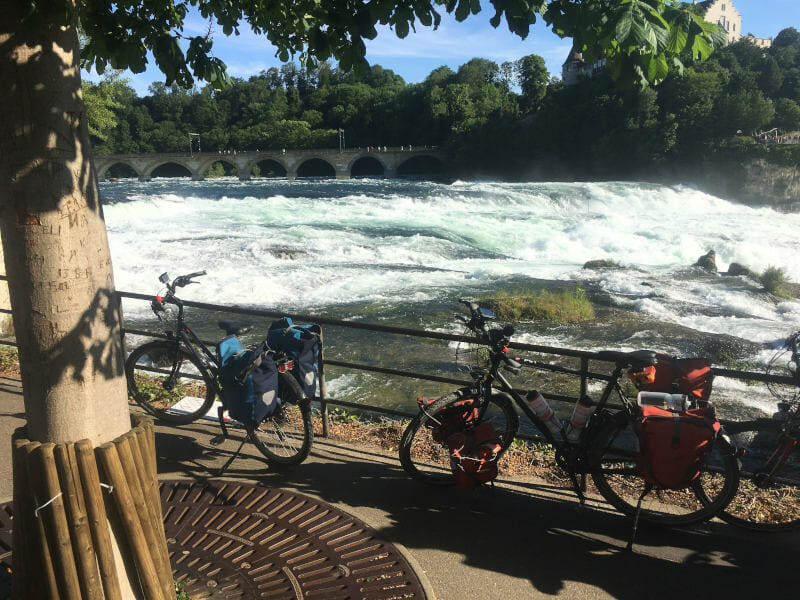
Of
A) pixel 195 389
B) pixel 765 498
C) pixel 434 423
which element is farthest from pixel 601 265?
pixel 434 423

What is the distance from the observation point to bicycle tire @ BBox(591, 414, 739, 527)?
333 cm

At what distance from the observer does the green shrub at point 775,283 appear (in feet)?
51.9

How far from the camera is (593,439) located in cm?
358

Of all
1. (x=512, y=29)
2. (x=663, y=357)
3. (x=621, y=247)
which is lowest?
(x=621, y=247)

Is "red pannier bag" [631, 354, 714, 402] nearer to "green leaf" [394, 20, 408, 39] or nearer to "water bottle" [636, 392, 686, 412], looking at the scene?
"water bottle" [636, 392, 686, 412]

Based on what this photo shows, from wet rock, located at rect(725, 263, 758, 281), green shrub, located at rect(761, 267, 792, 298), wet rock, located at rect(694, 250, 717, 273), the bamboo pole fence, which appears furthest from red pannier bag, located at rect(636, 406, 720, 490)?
wet rock, located at rect(694, 250, 717, 273)

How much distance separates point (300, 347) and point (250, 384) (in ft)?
1.37

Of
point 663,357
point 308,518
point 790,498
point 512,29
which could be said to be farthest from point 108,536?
point 790,498

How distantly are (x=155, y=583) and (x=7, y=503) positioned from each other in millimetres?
1644

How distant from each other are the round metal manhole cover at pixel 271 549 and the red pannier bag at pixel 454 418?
69 centimetres

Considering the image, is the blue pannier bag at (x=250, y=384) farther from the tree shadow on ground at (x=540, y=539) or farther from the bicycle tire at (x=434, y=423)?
the bicycle tire at (x=434, y=423)

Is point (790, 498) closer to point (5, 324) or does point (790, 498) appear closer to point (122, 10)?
point (122, 10)

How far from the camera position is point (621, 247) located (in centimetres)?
2373

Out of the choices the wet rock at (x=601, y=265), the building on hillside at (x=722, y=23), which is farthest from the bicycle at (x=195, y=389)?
the building on hillside at (x=722, y=23)
